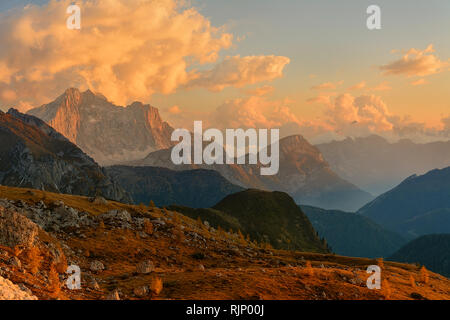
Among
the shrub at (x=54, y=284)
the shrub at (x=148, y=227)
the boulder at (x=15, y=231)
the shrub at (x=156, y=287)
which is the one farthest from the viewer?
the shrub at (x=148, y=227)

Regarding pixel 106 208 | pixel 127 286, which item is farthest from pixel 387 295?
pixel 106 208

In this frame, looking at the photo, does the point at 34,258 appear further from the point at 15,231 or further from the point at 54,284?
the point at 54,284

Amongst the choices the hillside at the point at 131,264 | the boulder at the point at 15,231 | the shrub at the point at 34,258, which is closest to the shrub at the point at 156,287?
the hillside at the point at 131,264

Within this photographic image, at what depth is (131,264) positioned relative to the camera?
150 ft

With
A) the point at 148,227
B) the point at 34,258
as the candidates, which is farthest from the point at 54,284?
the point at 148,227

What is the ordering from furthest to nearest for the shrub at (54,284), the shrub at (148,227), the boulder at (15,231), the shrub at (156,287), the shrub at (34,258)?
the shrub at (148,227) → the boulder at (15,231) → the shrub at (34,258) → the shrub at (156,287) → the shrub at (54,284)

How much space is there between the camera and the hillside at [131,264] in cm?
2827

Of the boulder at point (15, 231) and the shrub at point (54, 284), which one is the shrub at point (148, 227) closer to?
Result: the boulder at point (15, 231)

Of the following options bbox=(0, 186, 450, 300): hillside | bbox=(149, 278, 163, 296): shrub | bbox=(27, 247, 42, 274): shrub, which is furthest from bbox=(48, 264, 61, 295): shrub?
bbox=(149, 278, 163, 296): shrub

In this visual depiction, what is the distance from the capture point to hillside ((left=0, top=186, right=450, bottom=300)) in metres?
28.3

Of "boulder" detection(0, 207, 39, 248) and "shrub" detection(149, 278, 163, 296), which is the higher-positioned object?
"boulder" detection(0, 207, 39, 248)

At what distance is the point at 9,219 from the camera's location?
35.0 meters

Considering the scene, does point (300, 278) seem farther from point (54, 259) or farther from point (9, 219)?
point (9, 219)

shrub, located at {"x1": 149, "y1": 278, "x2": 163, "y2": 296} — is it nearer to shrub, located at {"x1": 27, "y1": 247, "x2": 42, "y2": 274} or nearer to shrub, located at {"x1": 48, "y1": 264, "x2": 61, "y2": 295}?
shrub, located at {"x1": 48, "y1": 264, "x2": 61, "y2": 295}
